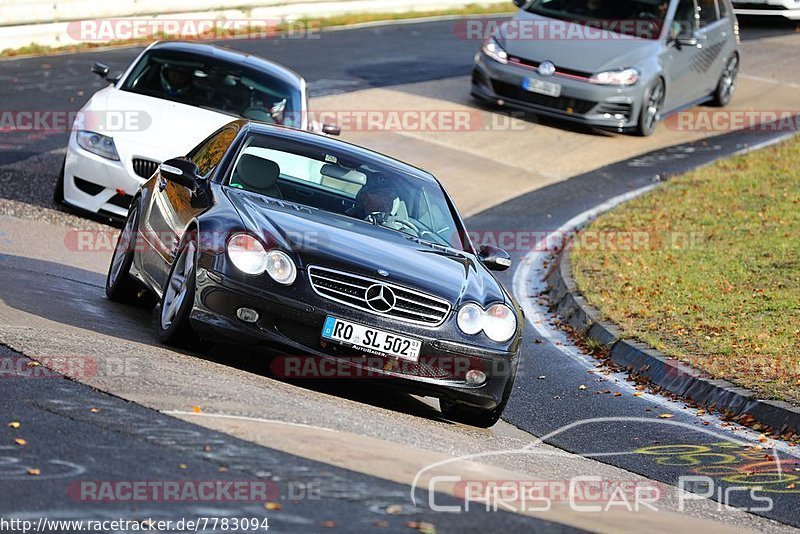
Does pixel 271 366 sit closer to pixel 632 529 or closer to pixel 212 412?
pixel 212 412

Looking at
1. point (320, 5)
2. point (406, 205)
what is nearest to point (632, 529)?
point (406, 205)

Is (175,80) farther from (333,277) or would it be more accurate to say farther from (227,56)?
(333,277)

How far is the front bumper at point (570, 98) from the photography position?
19.5 m

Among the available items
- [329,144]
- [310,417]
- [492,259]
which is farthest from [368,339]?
[329,144]

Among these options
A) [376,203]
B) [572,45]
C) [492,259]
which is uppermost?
[376,203]

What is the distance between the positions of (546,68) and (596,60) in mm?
718

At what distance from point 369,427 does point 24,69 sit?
14.8 m

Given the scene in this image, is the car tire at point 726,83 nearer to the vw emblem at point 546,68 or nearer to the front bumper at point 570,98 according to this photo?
the front bumper at point 570,98

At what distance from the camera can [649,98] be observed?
2012 cm

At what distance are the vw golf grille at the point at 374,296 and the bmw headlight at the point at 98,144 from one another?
5.43 meters

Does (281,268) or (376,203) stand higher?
(281,268)

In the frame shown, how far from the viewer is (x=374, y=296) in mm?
7680

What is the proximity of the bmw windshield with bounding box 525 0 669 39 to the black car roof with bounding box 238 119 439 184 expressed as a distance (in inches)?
449

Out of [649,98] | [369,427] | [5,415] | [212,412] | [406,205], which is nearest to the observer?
[5,415]
